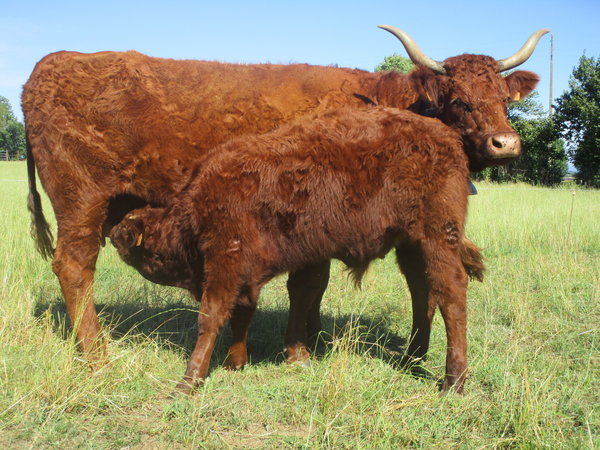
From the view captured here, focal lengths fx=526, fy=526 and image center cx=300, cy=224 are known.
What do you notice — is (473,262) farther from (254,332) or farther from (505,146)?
(254,332)

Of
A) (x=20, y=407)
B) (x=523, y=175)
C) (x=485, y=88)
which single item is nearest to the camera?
(x=20, y=407)

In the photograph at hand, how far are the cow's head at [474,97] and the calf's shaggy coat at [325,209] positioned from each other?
0.74 ft

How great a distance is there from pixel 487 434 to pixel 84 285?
3019 millimetres

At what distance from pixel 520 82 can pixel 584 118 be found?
3126 cm

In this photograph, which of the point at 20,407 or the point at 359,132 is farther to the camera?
the point at 359,132

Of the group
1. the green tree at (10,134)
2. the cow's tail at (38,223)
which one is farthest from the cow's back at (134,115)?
Result: the green tree at (10,134)

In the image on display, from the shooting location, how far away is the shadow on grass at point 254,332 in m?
4.08

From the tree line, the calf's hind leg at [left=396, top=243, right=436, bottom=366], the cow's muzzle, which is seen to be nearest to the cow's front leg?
the calf's hind leg at [left=396, top=243, right=436, bottom=366]

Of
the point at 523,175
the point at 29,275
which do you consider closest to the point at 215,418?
the point at 29,275

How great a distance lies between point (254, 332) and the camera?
15.9ft

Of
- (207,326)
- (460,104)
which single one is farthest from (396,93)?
(207,326)

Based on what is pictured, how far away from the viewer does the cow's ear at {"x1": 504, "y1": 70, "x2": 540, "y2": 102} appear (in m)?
4.27

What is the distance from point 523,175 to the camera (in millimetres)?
34375

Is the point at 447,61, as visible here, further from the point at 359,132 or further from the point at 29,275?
the point at 29,275
